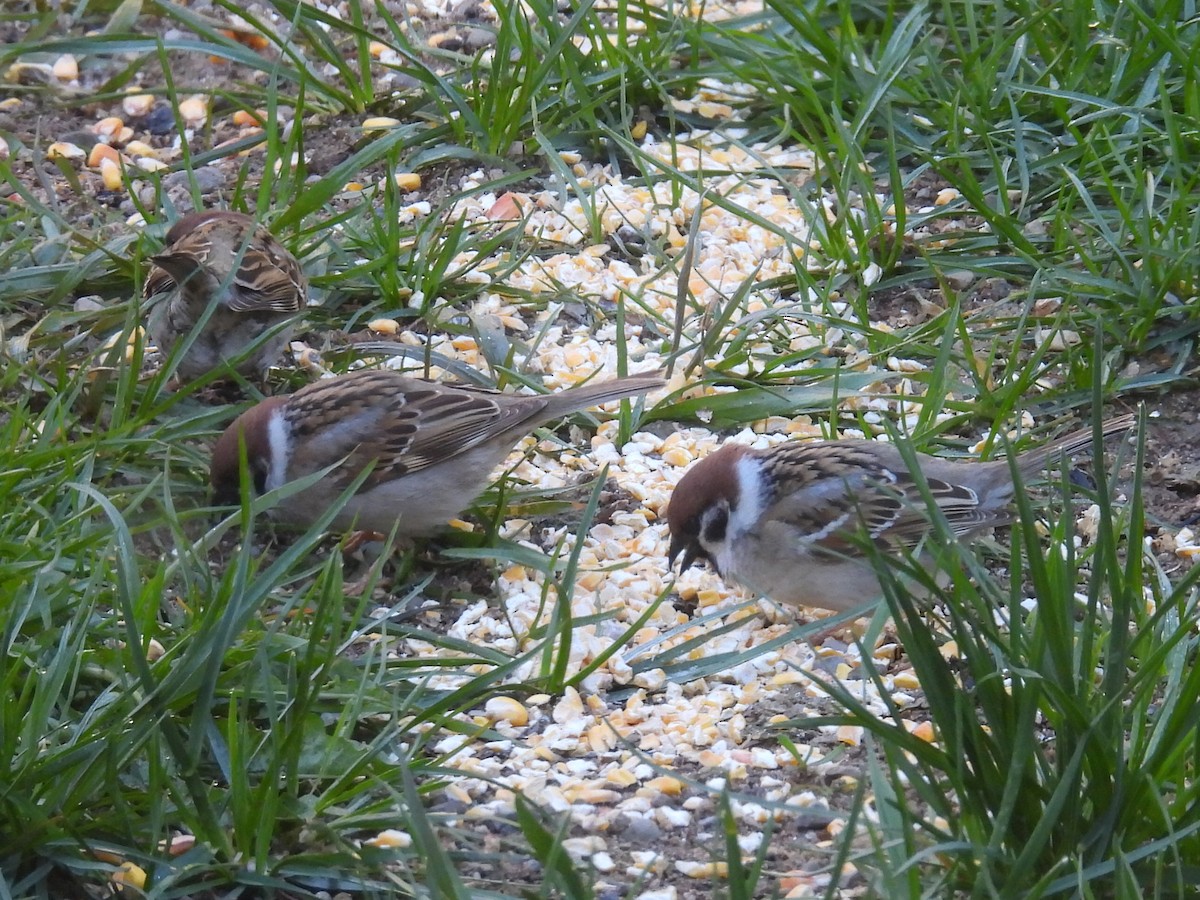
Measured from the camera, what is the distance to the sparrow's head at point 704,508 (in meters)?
3.10

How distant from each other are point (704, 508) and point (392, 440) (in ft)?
2.50

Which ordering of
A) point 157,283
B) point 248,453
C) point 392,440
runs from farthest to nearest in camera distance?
point 157,283 < point 392,440 < point 248,453

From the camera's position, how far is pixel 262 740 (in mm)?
2406

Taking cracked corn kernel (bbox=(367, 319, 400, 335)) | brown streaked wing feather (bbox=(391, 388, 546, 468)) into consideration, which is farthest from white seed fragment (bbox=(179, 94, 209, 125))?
brown streaked wing feather (bbox=(391, 388, 546, 468))

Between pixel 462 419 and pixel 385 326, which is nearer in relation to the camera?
pixel 462 419

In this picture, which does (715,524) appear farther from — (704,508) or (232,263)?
(232,263)

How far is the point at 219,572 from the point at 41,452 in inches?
17.8

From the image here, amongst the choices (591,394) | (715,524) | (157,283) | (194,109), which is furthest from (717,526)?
(194,109)

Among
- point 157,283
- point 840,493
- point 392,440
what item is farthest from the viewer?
point 157,283

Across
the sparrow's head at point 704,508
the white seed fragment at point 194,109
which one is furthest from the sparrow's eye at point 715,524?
the white seed fragment at point 194,109

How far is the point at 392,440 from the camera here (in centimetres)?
345

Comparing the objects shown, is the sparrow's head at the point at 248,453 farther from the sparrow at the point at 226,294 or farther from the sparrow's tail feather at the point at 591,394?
the sparrow's tail feather at the point at 591,394

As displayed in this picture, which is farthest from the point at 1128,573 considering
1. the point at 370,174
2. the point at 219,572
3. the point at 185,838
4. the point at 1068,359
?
the point at 370,174

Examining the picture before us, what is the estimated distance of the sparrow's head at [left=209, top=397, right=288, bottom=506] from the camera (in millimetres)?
3250
